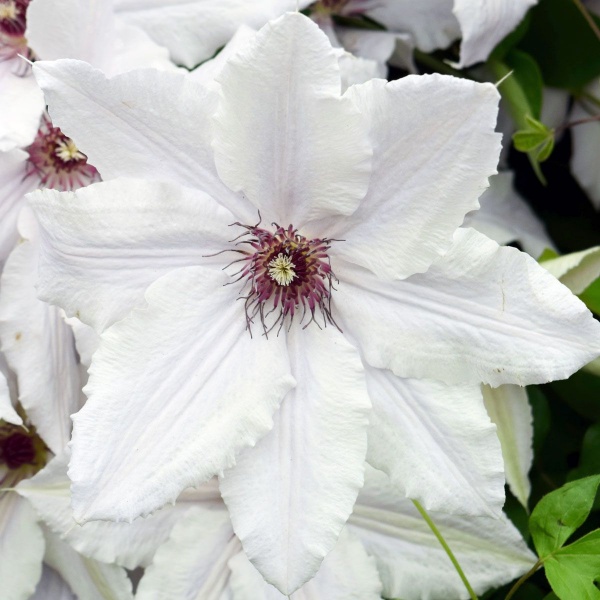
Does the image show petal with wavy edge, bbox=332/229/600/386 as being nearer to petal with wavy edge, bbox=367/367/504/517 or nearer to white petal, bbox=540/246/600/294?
petal with wavy edge, bbox=367/367/504/517

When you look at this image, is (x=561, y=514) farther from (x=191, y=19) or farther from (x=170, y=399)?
(x=191, y=19)

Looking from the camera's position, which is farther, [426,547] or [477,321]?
[426,547]

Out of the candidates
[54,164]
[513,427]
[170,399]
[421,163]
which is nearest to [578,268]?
[513,427]

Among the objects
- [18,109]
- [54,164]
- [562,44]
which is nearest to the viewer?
[18,109]

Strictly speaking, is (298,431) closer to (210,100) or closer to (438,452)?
(438,452)

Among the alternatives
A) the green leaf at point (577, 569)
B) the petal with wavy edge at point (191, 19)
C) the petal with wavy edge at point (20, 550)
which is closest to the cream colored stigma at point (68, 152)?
the petal with wavy edge at point (191, 19)

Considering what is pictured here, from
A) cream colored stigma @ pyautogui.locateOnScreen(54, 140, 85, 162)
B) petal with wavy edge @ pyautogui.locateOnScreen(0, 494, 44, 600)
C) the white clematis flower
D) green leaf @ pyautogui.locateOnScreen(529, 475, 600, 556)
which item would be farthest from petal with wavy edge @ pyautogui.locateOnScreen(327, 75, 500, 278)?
petal with wavy edge @ pyautogui.locateOnScreen(0, 494, 44, 600)

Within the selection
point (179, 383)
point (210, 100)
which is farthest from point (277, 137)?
point (179, 383)
